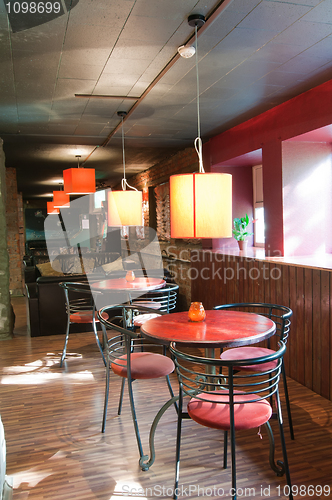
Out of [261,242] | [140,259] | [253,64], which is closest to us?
[253,64]

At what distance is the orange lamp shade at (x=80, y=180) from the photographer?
5887mm

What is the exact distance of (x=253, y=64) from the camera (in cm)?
325

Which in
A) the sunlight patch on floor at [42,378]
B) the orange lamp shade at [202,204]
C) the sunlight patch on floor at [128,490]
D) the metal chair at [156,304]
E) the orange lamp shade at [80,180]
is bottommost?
the sunlight patch on floor at [42,378]

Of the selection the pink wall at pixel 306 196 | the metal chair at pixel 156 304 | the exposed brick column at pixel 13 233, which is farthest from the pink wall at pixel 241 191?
the exposed brick column at pixel 13 233

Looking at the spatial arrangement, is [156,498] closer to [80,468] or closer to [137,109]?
[80,468]

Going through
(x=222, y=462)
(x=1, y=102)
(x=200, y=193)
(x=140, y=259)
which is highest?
(x=1, y=102)

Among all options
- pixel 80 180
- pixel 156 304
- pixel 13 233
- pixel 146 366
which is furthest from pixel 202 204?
pixel 13 233

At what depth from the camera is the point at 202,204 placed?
7.75ft

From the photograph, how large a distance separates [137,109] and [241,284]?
7.45ft

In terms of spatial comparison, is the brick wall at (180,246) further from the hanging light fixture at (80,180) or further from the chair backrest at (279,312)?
the chair backrest at (279,312)

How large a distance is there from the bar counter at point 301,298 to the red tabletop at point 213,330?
87 centimetres

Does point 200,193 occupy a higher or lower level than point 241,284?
higher

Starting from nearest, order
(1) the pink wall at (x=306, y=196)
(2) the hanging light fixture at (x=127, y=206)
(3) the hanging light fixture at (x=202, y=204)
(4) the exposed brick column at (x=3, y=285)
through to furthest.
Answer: (3) the hanging light fixture at (x=202, y=204)
(2) the hanging light fixture at (x=127, y=206)
(1) the pink wall at (x=306, y=196)
(4) the exposed brick column at (x=3, y=285)

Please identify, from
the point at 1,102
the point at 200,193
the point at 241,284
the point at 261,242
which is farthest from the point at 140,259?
the point at 200,193
